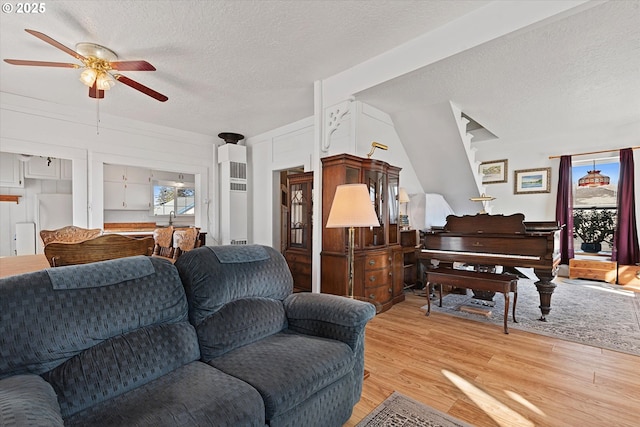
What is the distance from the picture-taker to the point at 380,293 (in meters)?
3.40

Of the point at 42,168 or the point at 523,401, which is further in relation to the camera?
the point at 42,168

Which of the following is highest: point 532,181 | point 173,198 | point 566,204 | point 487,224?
point 532,181

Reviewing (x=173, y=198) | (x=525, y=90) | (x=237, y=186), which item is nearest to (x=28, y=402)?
(x=525, y=90)

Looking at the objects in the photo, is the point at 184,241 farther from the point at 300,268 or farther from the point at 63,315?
the point at 63,315

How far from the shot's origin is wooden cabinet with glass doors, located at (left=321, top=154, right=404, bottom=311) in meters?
3.18

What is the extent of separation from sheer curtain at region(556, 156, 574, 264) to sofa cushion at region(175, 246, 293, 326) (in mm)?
5930

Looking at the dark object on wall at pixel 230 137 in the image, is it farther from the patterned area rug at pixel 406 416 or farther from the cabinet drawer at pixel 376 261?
the patterned area rug at pixel 406 416

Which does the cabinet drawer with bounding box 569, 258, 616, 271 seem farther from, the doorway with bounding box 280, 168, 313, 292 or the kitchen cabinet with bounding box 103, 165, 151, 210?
the kitchen cabinet with bounding box 103, 165, 151, 210

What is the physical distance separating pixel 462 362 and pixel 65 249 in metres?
2.97

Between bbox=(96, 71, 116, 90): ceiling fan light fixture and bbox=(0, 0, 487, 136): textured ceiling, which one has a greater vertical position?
bbox=(0, 0, 487, 136): textured ceiling

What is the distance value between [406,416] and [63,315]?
176 centimetres

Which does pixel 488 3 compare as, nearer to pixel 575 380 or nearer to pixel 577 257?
pixel 575 380

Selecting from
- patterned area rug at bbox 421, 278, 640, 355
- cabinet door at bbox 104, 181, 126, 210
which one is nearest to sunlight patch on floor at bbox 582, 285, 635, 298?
patterned area rug at bbox 421, 278, 640, 355

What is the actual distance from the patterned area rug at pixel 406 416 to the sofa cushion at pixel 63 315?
127 cm
